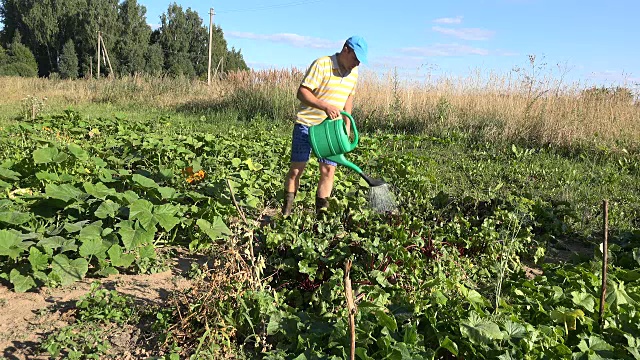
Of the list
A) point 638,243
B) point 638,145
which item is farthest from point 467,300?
point 638,145

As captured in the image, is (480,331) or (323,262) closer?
(480,331)

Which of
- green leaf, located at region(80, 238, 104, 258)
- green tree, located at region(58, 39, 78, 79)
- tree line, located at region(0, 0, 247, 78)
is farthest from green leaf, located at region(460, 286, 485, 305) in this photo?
green tree, located at region(58, 39, 78, 79)

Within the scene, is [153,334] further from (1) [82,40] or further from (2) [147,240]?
(1) [82,40]

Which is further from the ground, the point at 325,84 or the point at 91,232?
the point at 325,84

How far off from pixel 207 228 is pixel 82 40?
129 ft

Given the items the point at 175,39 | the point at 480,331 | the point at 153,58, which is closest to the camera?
the point at 480,331

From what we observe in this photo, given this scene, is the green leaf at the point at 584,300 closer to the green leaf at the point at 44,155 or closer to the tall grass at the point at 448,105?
the green leaf at the point at 44,155

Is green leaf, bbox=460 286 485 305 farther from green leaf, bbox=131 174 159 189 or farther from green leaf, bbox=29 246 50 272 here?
green leaf, bbox=131 174 159 189

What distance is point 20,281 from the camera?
108 inches

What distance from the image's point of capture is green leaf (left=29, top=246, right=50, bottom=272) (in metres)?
2.79

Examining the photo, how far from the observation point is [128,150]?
5.54 m

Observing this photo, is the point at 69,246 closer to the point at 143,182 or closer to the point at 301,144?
the point at 143,182

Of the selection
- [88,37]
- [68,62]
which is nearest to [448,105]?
[68,62]

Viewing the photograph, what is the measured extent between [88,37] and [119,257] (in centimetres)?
3870
